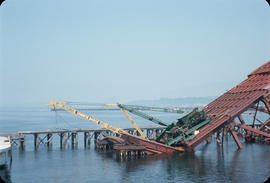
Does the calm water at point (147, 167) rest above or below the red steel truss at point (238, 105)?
below

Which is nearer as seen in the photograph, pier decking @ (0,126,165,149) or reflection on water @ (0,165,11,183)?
reflection on water @ (0,165,11,183)

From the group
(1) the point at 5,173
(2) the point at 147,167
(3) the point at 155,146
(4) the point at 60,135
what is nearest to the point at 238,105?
(3) the point at 155,146

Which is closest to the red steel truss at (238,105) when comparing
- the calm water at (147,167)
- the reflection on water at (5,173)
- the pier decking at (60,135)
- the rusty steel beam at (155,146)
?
the rusty steel beam at (155,146)

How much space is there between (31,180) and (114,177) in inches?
451

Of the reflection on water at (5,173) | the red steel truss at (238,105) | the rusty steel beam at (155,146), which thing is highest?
the red steel truss at (238,105)

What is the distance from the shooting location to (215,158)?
207 feet

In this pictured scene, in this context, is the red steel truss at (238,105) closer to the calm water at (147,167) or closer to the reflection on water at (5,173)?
the calm water at (147,167)

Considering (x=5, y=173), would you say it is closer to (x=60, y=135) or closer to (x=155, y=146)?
(x=155, y=146)

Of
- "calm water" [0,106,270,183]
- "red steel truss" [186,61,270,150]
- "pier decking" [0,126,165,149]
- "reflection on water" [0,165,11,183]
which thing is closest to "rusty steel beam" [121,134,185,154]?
"calm water" [0,106,270,183]

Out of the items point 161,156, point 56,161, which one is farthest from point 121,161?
point 56,161

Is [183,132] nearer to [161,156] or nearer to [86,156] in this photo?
[161,156]

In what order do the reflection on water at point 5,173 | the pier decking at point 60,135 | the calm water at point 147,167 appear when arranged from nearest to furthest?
the calm water at point 147,167 < the reflection on water at point 5,173 < the pier decking at point 60,135

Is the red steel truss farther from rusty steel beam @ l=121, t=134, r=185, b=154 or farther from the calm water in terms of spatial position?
the calm water

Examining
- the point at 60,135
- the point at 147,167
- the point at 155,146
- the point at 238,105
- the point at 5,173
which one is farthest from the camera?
the point at 60,135
